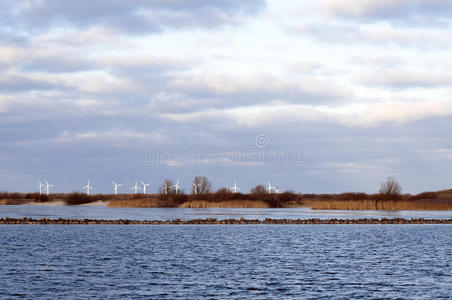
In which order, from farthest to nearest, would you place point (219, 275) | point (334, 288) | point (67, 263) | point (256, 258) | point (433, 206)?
point (433, 206), point (256, 258), point (67, 263), point (219, 275), point (334, 288)

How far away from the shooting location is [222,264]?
33.7m

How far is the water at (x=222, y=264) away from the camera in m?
25.2

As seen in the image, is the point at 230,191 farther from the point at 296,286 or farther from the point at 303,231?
the point at 296,286

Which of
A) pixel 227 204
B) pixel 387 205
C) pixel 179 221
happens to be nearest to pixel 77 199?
pixel 227 204

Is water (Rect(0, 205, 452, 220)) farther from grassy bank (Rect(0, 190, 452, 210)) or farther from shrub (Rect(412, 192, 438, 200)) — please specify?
shrub (Rect(412, 192, 438, 200))

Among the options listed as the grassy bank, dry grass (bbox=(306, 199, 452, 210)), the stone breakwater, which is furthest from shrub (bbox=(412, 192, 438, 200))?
the stone breakwater

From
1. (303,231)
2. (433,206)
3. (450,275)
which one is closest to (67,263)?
(450,275)

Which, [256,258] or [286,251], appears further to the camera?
[286,251]

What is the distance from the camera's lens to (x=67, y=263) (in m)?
33.7

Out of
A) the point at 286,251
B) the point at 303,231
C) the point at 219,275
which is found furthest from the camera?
the point at 303,231

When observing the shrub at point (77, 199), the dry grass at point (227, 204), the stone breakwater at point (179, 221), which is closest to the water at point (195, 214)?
the stone breakwater at point (179, 221)

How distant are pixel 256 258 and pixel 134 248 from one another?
32.6 ft

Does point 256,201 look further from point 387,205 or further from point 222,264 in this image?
point 222,264

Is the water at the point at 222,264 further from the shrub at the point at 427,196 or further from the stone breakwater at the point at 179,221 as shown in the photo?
the shrub at the point at 427,196
